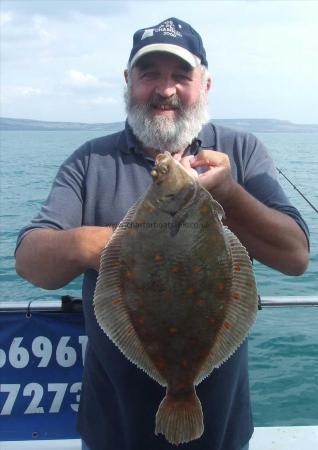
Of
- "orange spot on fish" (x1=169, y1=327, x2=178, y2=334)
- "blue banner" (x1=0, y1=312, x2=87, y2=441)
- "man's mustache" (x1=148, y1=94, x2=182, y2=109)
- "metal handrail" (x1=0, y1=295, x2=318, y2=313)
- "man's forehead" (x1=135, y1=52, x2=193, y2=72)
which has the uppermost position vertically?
"man's forehead" (x1=135, y1=52, x2=193, y2=72)

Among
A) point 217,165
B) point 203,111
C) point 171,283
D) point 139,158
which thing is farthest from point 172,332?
point 203,111

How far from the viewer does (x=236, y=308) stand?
2.03 metres

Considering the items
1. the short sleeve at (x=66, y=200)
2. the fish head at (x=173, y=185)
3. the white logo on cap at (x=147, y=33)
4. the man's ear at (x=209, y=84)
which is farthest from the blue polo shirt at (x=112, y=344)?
the fish head at (x=173, y=185)

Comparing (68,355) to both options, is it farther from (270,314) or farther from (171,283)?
(270,314)

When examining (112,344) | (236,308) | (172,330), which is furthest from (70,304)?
(236,308)

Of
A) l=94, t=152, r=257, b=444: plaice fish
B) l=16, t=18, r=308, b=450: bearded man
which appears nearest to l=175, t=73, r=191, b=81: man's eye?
l=16, t=18, r=308, b=450: bearded man

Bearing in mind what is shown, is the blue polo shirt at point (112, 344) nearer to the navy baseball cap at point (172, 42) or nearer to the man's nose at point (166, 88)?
the man's nose at point (166, 88)

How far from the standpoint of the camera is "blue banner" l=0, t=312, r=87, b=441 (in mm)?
3541

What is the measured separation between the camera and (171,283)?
1.96 metres

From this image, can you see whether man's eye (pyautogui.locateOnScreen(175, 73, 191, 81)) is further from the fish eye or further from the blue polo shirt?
the fish eye

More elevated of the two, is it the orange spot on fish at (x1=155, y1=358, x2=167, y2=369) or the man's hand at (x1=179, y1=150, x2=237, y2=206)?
the man's hand at (x1=179, y1=150, x2=237, y2=206)

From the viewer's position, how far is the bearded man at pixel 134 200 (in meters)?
2.29

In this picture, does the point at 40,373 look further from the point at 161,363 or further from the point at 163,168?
the point at 163,168

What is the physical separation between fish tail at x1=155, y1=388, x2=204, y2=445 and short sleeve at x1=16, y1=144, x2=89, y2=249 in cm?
94
